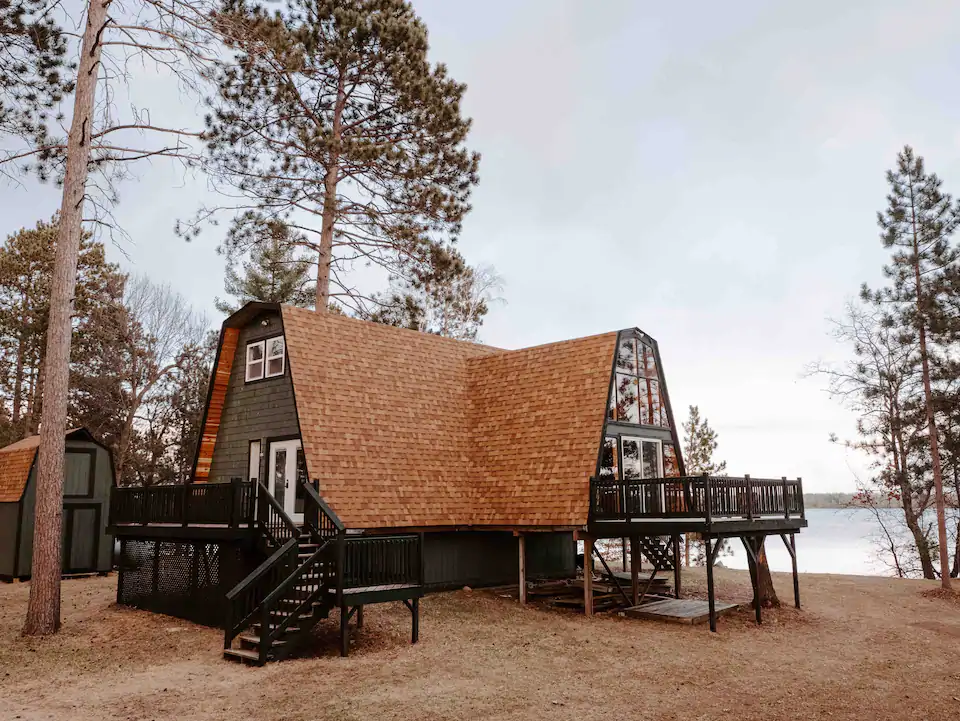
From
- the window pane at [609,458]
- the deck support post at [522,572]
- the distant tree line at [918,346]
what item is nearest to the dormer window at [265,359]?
the deck support post at [522,572]

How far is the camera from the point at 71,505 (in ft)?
76.1

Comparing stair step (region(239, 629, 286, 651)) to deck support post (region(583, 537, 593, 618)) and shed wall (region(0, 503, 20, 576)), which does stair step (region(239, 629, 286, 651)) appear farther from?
shed wall (region(0, 503, 20, 576))

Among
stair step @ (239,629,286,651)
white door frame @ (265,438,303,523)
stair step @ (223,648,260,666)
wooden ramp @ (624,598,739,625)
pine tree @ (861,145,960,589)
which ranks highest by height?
pine tree @ (861,145,960,589)

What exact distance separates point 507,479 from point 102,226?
10.4m

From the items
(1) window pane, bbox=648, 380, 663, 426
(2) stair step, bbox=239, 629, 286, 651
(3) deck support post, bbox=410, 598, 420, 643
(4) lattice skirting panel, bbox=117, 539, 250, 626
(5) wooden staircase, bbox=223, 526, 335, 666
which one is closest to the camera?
(5) wooden staircase, bbox=223, 526, 335, 666

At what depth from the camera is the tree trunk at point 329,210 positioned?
2297cm

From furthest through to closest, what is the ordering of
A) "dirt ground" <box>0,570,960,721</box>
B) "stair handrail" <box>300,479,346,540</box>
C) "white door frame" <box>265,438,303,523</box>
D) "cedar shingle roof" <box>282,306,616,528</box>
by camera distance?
"white door frame" <box>265,438,303,523</box>, "cedar shingle roof" <box>282,306,616,528</box>, "stair handrail" <box>300,479,346,540</box>, "dirt ground" <box>0,570,960,721</box>

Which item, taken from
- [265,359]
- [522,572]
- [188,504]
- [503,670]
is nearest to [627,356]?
[522,572]

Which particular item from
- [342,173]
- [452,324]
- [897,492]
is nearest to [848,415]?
[897,492]

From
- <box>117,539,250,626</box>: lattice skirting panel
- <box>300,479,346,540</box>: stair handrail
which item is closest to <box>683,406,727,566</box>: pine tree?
<box>300,479,346,540</box>: stair handrail

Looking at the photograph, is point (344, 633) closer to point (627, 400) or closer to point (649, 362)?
point (627, 400)

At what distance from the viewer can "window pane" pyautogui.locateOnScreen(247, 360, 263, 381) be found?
17.9 meters

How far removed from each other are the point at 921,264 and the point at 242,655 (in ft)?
73.0

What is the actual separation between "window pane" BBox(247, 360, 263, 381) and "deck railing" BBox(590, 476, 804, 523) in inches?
339
